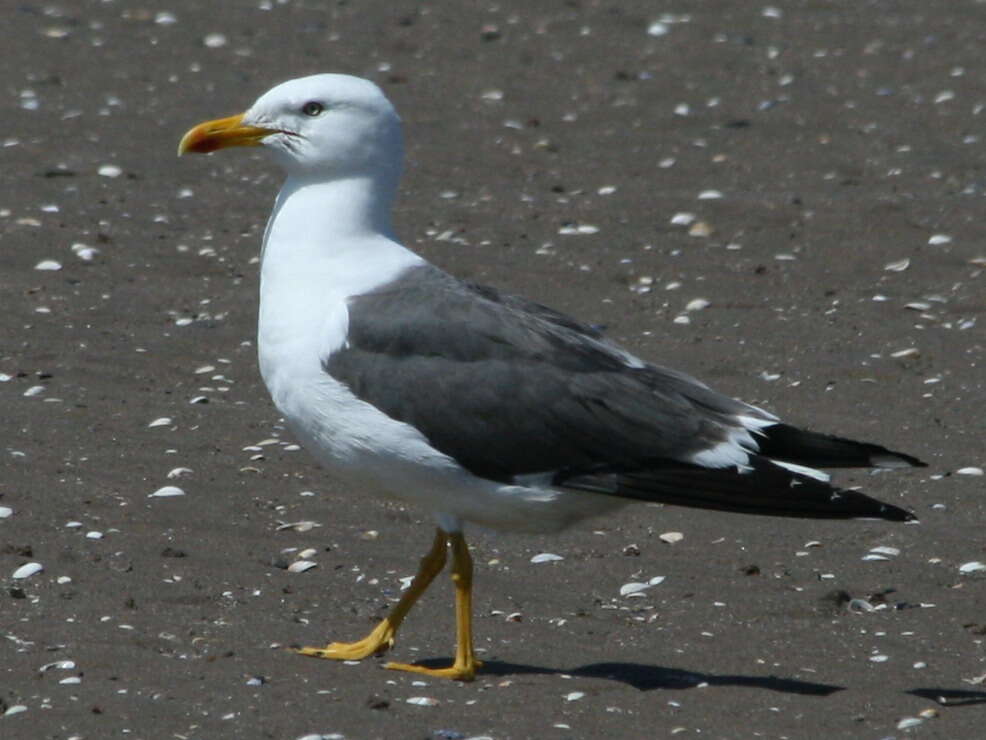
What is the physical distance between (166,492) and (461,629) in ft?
6.39

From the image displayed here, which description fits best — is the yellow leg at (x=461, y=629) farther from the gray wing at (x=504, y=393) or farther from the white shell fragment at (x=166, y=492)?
the white shell fragment at (x=166, y=492)

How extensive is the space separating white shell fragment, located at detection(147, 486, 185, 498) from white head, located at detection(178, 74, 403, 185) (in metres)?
1.72

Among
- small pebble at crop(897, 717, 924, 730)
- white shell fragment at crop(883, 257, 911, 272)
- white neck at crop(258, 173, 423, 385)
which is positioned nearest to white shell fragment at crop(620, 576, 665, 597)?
small pebble at crop(897, 717, 924, 730)

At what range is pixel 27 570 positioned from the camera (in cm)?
631

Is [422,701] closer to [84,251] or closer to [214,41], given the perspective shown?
[84,251]

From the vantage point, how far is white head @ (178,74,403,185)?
593 cm

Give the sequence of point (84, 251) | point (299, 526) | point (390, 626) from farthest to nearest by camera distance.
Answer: point (84, 251)
point (299, 526)
point (390, 626)

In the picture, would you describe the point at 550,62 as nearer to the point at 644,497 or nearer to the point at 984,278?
the point at 984,278

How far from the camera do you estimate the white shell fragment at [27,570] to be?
6274mm

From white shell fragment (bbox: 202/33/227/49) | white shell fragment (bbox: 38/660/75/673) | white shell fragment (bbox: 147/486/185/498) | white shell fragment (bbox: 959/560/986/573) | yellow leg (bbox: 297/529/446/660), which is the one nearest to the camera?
white shell fragment (bbox: 38/660/75/673)

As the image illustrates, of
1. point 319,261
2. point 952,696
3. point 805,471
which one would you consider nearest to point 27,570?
point 319,261

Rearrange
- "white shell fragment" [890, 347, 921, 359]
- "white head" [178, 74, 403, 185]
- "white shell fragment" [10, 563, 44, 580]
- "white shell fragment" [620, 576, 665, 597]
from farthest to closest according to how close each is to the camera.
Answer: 1. "white shell fragment" [890, 347, 921, 359]
2. "white shell fragment" [620, 576, 665, 597]
3. "white shell fragment" [10, 563, 44, 580]
4. "white head" [178, 74, 403, 185]

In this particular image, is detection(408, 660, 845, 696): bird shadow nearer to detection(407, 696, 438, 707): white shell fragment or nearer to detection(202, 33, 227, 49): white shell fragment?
detection(407, 696, 438, 707): white shell fragment

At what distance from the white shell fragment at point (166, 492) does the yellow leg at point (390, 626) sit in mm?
1461
